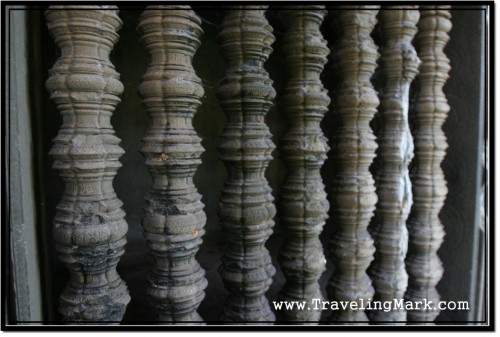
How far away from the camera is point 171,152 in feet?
4.66

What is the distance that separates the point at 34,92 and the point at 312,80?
1167 millimetres

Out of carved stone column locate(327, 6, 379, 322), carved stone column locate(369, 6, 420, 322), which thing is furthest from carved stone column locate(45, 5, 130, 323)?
carved stone column locate(369, 6, 420, 322)

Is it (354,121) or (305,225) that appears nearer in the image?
(305,225)

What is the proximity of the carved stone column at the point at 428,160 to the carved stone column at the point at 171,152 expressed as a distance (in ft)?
4.33

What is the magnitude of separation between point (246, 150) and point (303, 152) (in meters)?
0.29

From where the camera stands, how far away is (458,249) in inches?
92.7

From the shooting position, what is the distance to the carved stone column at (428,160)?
212 centimetres

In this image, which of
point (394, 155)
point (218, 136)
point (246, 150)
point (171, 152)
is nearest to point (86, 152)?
point (171, 152)

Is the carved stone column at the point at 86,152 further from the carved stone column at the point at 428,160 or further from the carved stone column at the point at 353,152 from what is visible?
the carved stone column at the point at 428,160

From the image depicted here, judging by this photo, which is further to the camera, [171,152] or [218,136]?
[218,136]

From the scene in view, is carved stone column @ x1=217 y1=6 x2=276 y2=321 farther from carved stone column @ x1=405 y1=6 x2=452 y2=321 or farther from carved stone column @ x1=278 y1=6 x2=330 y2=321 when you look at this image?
carved stone column @ x1=405 y1=6 x2=452 y2=321

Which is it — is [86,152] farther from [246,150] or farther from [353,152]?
[353,152]

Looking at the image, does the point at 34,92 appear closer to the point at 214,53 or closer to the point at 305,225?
the point at 305,225

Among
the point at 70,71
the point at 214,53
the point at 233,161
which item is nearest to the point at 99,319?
the point at 233,161
